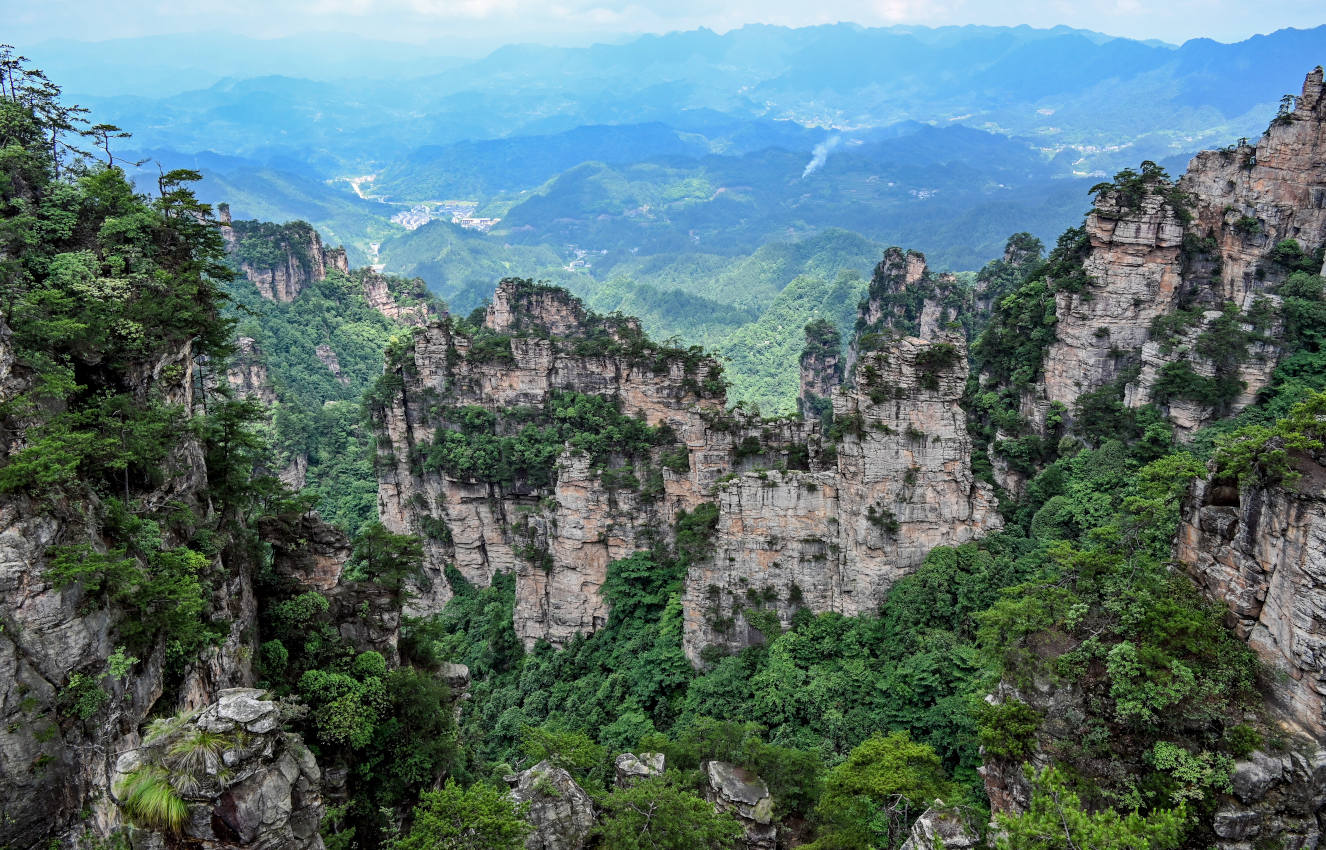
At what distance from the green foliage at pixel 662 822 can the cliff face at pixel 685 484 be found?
10884mm

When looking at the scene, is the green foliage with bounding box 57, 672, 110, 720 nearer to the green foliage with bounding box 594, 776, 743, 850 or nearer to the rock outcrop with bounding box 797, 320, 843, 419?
the green foliage with bounding box 594, 776, 743, 850

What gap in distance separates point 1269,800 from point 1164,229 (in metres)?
21.4

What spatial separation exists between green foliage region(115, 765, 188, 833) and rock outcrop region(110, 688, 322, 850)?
0.01 meters

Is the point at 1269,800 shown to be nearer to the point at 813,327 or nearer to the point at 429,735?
the point at 429,735

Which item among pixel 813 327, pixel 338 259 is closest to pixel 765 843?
pixel 813 327

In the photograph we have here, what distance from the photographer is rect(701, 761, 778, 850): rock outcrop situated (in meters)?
19.9

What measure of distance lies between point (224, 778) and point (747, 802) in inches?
473

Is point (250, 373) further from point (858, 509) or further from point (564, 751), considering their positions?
point (564, 751)

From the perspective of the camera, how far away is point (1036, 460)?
99.7 ft

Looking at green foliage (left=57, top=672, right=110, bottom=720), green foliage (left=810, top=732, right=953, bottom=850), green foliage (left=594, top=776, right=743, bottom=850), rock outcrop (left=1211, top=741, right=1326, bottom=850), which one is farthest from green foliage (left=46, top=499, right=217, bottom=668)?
rock outcrop (left=1211, top=741, right=1326, bottom=850)

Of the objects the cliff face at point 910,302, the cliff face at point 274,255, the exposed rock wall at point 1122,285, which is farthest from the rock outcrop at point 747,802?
the cliff face at point 274,255

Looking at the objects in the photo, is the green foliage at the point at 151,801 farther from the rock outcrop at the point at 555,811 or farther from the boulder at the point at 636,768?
the boulder at the point at 636,768

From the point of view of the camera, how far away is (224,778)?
12.7 metres

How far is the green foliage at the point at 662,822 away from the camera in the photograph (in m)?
17.3
